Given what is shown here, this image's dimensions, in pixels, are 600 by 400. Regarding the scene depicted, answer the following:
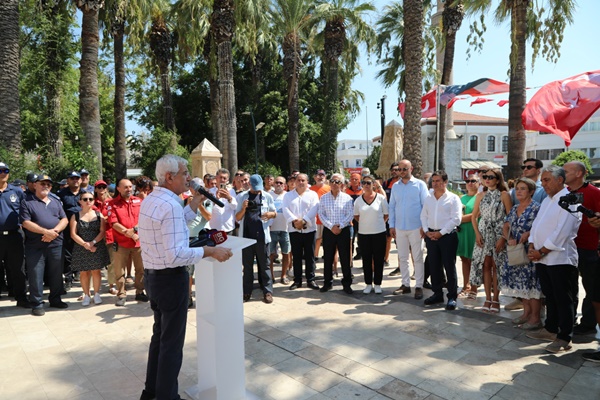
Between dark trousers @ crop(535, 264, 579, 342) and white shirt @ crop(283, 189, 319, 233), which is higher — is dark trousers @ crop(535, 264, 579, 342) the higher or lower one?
the lower one

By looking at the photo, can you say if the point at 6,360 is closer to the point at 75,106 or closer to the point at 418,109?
the point at 418,109

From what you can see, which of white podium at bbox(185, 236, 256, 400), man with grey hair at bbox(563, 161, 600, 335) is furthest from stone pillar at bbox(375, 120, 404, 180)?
white podium at bbox(185, 236, 256, 400)

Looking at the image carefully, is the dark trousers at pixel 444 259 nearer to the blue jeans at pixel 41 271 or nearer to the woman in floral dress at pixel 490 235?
the woman in floral dress at pixel 490 235

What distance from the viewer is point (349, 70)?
84.0 feet

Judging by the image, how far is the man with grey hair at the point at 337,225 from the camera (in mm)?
6418

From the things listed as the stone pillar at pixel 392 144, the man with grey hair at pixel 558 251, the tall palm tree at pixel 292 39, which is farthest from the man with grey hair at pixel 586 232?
the tall palm tree at pixel 292 39

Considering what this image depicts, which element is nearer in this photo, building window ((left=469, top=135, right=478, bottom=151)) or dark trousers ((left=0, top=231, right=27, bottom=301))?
dark trousers ((left=0, top=231, right=27, bottom=301))

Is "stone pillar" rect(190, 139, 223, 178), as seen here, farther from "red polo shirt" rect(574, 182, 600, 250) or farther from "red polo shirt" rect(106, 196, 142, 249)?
"red polo shirt" rect(574, 182, 600, 250)

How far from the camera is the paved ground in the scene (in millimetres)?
3555

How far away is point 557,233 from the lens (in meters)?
4.07

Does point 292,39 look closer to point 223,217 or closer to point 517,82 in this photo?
point 517,82

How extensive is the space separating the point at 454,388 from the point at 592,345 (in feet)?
6.54

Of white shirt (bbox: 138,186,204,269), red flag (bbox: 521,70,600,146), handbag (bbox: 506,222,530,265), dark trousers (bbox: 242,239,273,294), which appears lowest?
dark trousers (bbox: 242,239,273,294)

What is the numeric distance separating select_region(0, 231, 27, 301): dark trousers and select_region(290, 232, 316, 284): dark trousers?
413 cm
